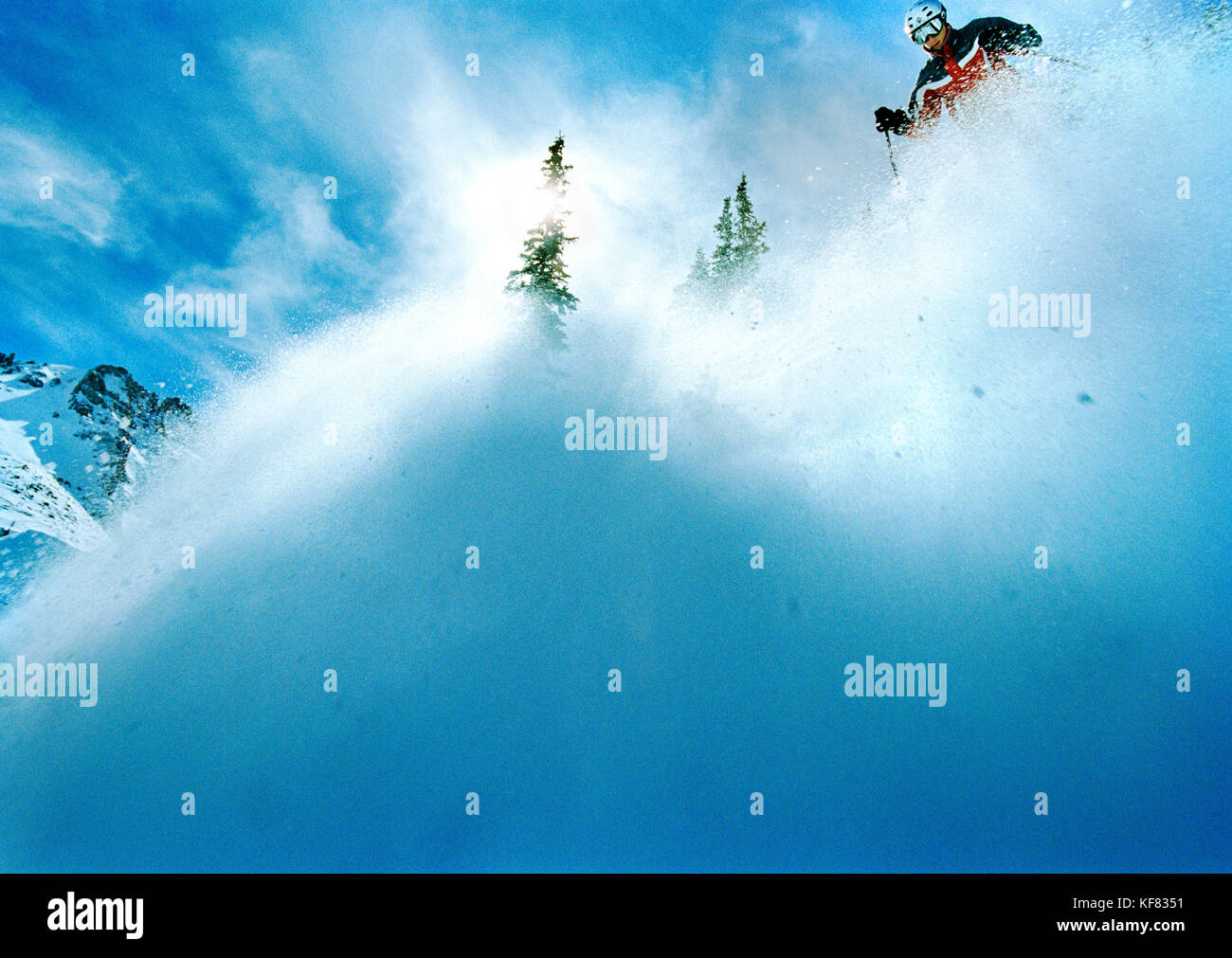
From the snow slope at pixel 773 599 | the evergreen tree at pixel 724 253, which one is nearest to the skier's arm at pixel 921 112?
the snow slope at pixel 773 599

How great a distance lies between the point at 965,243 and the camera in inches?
273

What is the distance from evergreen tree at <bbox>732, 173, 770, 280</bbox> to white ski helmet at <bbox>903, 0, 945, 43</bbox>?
3097mm

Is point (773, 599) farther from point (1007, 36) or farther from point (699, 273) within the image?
point (1007, 36)

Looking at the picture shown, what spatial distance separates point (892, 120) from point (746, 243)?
3066 mm

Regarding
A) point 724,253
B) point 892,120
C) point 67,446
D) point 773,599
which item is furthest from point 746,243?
point 67,446

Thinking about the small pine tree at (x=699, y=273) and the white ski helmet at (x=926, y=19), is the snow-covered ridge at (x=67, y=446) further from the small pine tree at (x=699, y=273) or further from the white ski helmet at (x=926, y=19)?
the white ski helmet at (x=926, y=19)

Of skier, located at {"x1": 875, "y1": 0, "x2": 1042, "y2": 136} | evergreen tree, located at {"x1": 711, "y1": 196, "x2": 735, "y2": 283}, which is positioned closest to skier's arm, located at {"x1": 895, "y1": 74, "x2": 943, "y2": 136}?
skier, located at {"x1": 875, "y1": 0, "x2": 1042, "y2": 136}

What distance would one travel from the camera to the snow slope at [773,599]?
525cm

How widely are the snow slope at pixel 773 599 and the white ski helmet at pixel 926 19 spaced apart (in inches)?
60.1

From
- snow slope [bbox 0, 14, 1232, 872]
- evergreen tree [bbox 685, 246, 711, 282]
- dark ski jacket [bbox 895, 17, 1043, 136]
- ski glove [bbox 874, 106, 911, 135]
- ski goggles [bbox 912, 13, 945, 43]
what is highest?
ski goggles [bbox 912, 13, 945, 43]

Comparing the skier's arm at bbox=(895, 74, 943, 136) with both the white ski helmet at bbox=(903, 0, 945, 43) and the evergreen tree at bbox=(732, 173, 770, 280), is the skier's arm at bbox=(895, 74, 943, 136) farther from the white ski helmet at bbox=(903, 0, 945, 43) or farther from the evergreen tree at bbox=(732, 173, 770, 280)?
the evergreen tree at bbox=(732, 173, 770, 280)

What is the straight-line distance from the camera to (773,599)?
19.3 feet

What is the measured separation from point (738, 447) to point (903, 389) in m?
2.63

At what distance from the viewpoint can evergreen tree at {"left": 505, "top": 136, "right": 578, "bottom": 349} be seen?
344 inches
